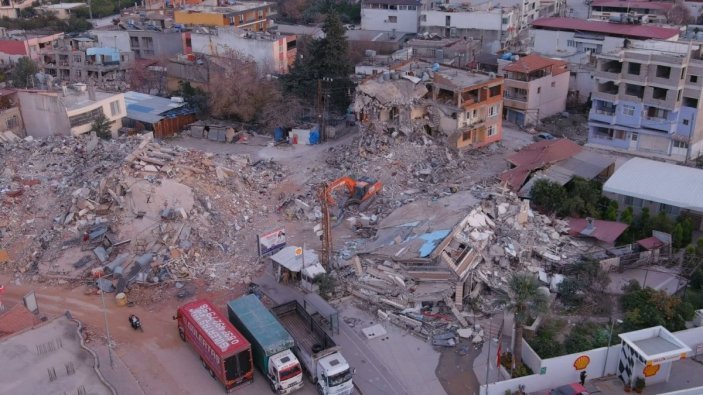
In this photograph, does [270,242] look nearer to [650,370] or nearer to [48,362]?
[48,362]

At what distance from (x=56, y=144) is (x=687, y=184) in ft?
93.1

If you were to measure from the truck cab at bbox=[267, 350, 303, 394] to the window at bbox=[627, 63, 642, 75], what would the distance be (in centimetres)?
2397

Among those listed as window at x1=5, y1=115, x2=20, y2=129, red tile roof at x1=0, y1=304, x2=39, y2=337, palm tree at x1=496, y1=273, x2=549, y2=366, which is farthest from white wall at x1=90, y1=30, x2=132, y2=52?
palm tree at x1=496, y1=273, x2=549, y2=366

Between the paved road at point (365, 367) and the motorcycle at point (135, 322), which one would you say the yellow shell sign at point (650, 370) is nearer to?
the paved road at point (365, 367)

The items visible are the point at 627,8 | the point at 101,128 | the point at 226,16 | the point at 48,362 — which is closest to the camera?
the point at 48,362

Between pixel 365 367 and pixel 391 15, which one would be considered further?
pixel 391 15

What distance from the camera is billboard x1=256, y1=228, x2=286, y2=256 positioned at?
82.1ft

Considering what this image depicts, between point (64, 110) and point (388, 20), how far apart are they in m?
33.0

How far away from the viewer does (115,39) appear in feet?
177

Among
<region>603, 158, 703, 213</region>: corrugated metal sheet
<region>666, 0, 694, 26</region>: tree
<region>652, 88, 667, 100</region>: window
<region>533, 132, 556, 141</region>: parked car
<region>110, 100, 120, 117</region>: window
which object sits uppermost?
<region>666, 0, 694, 26</region>: tree

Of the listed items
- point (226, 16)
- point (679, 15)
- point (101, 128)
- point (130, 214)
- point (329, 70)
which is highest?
point (226, 16)

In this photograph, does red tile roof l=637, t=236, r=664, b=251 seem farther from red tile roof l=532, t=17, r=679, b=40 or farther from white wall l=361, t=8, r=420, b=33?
white wall l=361, t=8, r=420, b=33

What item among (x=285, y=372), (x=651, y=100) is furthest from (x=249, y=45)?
(x=285, y=372)

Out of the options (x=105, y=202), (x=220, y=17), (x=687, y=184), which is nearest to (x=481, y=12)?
(x=220, y=17)
